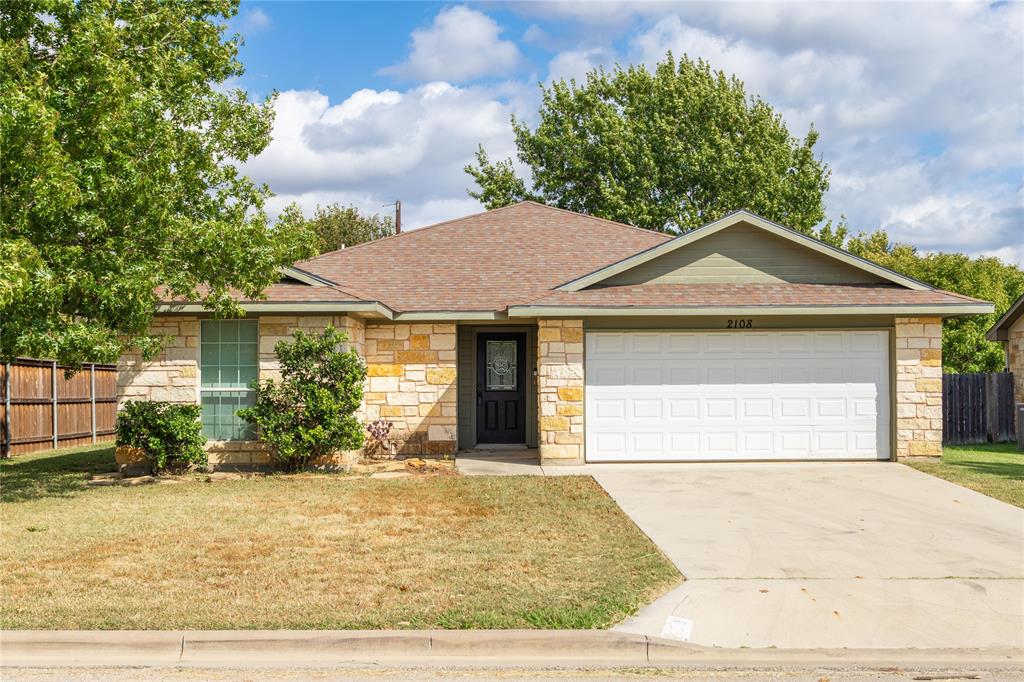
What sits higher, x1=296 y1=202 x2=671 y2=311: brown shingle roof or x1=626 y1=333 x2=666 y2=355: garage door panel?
x1=296 y1=202 x2=671 y2=311: brown shingle roof

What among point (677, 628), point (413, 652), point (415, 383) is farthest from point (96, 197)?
point (677, 628)

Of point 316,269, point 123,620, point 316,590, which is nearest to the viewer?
point 123,620

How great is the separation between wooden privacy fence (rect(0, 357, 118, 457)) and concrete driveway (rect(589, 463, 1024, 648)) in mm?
12004

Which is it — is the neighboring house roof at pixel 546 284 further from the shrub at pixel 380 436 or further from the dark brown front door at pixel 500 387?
the shrub at pixel 380 436

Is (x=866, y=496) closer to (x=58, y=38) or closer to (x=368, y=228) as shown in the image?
(x=58, y=38)

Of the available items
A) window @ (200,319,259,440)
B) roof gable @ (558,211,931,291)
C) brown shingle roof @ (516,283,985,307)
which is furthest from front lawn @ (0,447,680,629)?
roof gable @ (558,211,931,291)

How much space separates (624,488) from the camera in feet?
39.0

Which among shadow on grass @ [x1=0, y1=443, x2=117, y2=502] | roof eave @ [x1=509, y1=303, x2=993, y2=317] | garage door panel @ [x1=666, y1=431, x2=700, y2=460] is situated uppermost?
roof eave @ [x1=509, y1=303, x2=993, y2=317]

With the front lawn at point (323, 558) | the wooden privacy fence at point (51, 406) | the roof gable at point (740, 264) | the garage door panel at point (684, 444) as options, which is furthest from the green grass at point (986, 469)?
the wooden privacy fence at point (51, 406)

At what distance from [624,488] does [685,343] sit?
3.69 m

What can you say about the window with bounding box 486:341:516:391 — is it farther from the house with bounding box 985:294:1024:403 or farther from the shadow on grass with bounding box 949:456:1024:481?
the house with bounding box 985:294:1024:403

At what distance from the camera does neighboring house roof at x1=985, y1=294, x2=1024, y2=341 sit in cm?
2027

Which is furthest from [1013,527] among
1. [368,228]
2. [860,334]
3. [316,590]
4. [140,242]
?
[368,228]

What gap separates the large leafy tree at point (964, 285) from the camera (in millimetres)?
27281
